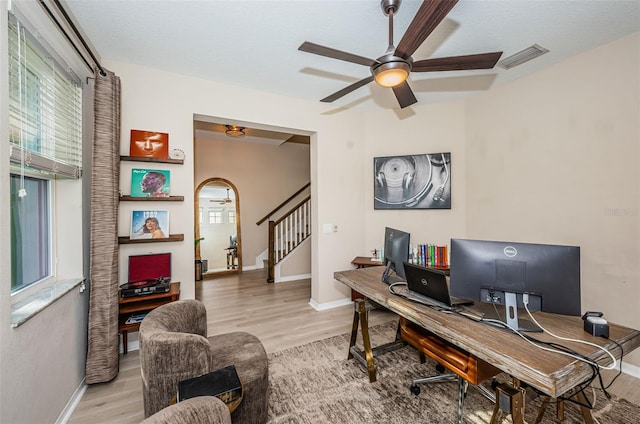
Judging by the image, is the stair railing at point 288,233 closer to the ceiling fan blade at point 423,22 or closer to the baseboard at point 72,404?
the baseboard at point 72,404

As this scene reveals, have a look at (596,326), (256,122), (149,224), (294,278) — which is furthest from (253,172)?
(596,326)

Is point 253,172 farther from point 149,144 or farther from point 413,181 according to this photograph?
point 413,181

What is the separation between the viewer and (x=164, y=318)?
1.66m

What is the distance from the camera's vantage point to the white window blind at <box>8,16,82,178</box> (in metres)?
1.41

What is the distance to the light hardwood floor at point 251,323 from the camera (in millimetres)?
1892

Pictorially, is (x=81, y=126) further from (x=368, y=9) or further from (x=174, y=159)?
(x=368, y=9)

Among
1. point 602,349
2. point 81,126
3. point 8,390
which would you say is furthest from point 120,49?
point 602,349

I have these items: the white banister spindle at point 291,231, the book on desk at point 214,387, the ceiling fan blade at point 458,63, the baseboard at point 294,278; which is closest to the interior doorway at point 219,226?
the white banister spindle at point 291,231

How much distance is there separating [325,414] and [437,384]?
954 millimetres

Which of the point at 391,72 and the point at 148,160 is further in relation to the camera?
the point at 148,160

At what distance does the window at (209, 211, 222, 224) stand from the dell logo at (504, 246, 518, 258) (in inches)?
243

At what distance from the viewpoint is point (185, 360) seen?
1433 mm

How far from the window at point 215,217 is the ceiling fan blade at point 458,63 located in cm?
573

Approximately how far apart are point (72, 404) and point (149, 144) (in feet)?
7.31
